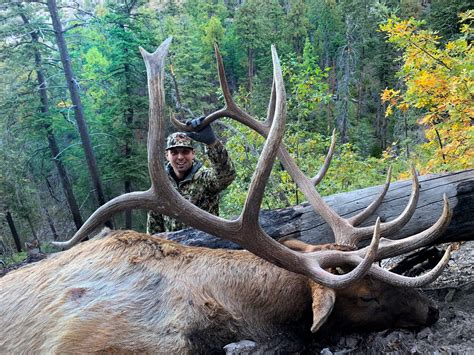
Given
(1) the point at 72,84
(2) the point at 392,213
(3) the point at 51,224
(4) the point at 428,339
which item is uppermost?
(1) the point at 72,84

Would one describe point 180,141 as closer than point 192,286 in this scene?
No

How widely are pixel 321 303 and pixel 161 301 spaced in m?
1.04

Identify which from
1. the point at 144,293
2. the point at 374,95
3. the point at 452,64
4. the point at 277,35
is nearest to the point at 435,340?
the point at 144,293

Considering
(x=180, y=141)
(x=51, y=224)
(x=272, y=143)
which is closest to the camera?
(x=272, y=143)

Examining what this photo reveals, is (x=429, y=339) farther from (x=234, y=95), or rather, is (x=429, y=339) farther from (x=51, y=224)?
(x=51, y=224)

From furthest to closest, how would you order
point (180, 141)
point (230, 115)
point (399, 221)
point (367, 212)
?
1. point (180, 141)
2. point (230, 115)
3. point (367, 212)
4. point (399, 221)

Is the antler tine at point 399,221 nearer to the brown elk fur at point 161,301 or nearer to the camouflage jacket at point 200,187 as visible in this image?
the brown elk fur at point 161,301

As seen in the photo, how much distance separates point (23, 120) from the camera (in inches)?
755

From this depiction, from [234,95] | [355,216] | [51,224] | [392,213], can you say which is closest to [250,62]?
[234,95]

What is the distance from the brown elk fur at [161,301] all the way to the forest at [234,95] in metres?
3.46

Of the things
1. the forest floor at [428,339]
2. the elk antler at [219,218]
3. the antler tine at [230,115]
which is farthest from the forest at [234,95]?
the elk antler at [219,218]

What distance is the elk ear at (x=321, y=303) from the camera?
7.30ft

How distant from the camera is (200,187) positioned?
4680mm

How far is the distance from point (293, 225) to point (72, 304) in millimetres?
2115
